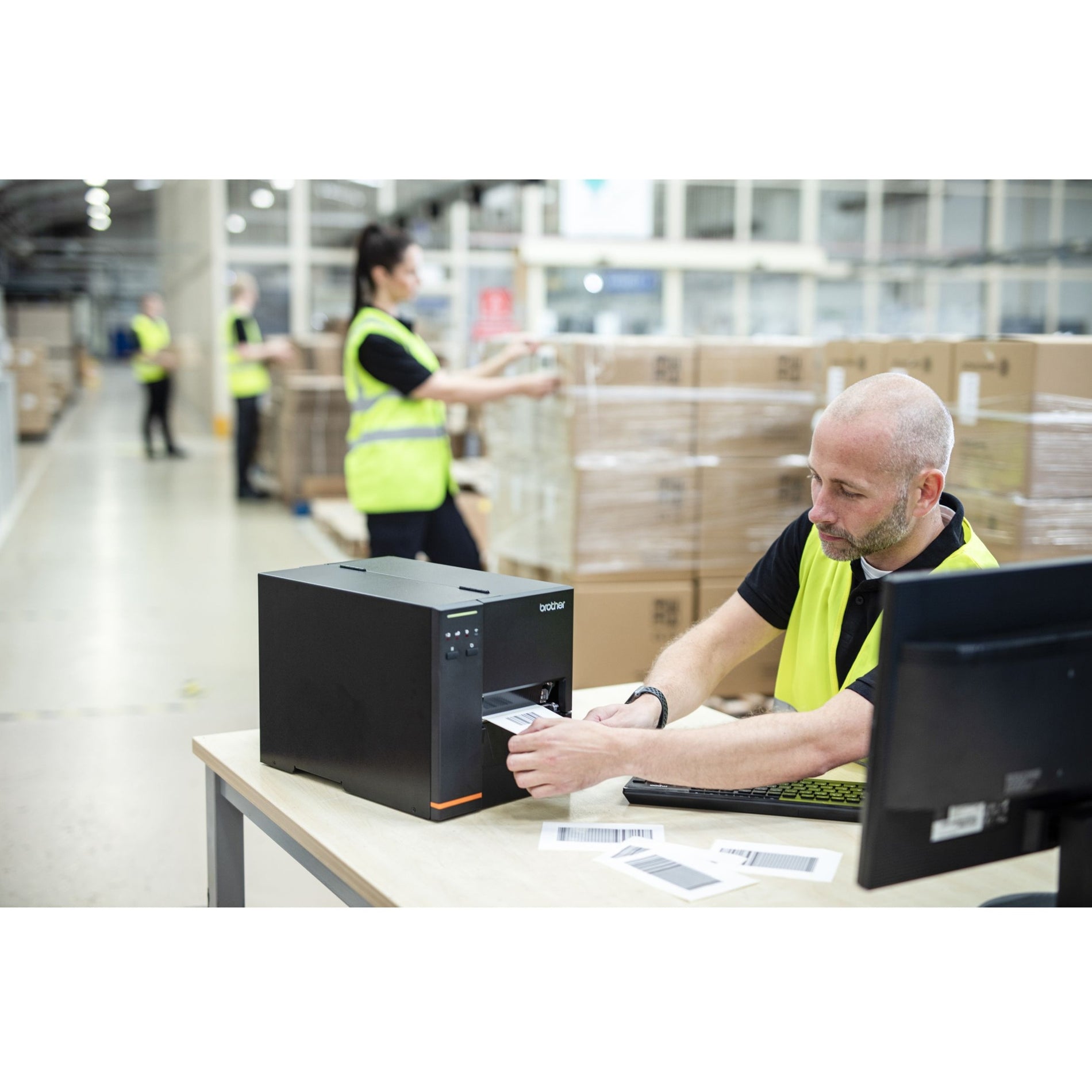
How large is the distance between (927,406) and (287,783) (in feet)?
3.79

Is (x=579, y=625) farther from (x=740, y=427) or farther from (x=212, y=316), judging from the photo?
(x=212, y=316)

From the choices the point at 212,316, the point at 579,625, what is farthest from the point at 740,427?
the point at 212,316

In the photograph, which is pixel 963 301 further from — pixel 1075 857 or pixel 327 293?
pixel 1075 857

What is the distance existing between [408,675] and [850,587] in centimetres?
82

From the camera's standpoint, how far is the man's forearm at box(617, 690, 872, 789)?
1825 millimetres

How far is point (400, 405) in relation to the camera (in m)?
4.20

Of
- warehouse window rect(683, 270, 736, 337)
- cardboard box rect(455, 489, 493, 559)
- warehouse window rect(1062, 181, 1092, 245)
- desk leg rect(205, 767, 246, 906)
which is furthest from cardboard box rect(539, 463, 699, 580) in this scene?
warehouse window rect(1062, 181, 1092, 245)

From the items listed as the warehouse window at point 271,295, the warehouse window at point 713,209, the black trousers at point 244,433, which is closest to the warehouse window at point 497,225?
the warehouse window at point 713,209

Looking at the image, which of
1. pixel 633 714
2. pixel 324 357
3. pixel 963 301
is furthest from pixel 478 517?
pixel 963 301

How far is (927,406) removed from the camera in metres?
1.86

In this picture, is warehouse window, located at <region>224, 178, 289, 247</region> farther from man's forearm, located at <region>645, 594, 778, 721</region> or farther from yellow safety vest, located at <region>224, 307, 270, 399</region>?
man's forearm, located at <region>645, 594, 778, 721</region>

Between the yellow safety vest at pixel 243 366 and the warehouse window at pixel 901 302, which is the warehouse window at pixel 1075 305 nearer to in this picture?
the warehouse window at pixel 901 302

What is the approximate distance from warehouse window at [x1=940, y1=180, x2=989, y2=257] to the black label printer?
15.3 m

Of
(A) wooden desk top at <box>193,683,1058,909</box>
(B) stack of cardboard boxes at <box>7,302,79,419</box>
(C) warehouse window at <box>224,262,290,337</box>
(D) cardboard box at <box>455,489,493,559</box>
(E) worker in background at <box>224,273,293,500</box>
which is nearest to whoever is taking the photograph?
(A) wooden desk top at <box>193,683,1058,909</box>
